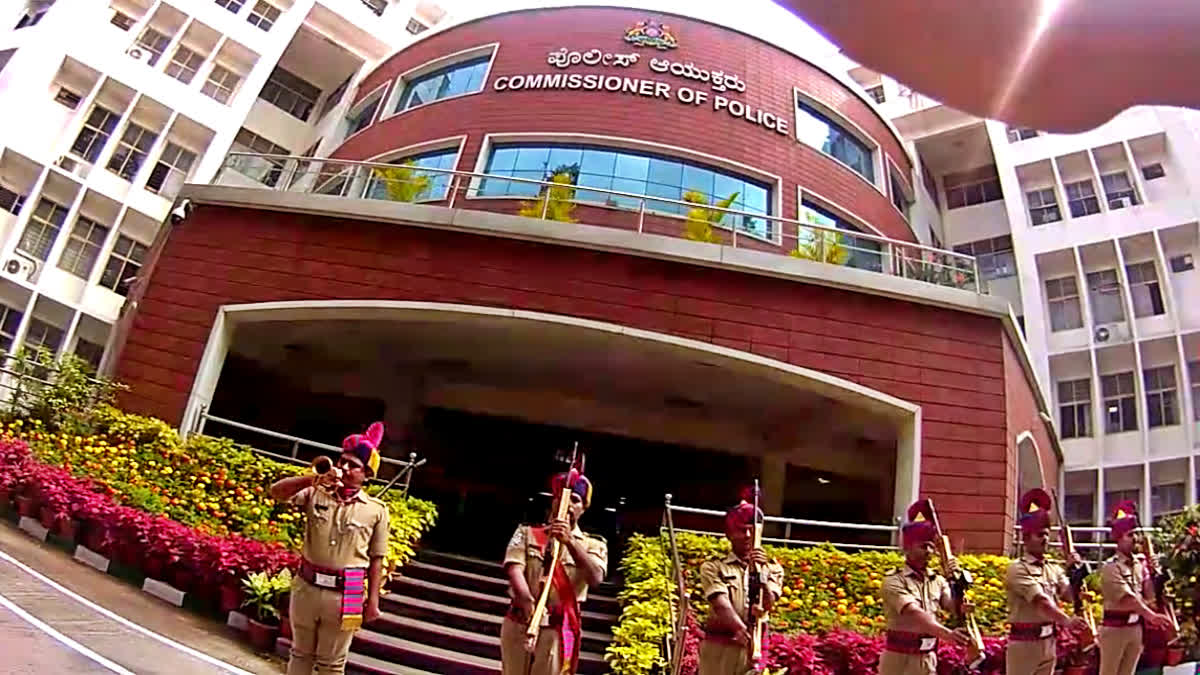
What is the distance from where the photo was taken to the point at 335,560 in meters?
4.47

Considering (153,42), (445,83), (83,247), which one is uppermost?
(153,42)

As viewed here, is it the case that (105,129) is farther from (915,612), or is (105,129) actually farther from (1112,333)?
(1112,333)

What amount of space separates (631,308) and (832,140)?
754 centimetres

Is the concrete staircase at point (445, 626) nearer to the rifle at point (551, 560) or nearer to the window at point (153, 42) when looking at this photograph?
the rifle at point (551, 560)

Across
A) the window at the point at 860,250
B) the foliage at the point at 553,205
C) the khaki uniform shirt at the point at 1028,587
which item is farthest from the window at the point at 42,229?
the khaki uniform shirt at the point at 1028,587

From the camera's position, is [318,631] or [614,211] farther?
[614,211]

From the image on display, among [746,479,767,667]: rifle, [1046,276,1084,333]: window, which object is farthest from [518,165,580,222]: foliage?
[1046,276,1084,333]: window

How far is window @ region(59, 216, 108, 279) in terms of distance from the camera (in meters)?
19.2

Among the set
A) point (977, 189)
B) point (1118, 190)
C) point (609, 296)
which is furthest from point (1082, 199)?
point (609, 296)

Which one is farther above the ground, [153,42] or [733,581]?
[153,42]

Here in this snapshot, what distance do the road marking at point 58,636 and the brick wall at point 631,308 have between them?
376 cm

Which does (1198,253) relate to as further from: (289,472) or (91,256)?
(91,256)

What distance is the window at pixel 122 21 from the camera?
67.9 feet

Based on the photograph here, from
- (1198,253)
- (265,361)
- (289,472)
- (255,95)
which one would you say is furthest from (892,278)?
(255,95)
